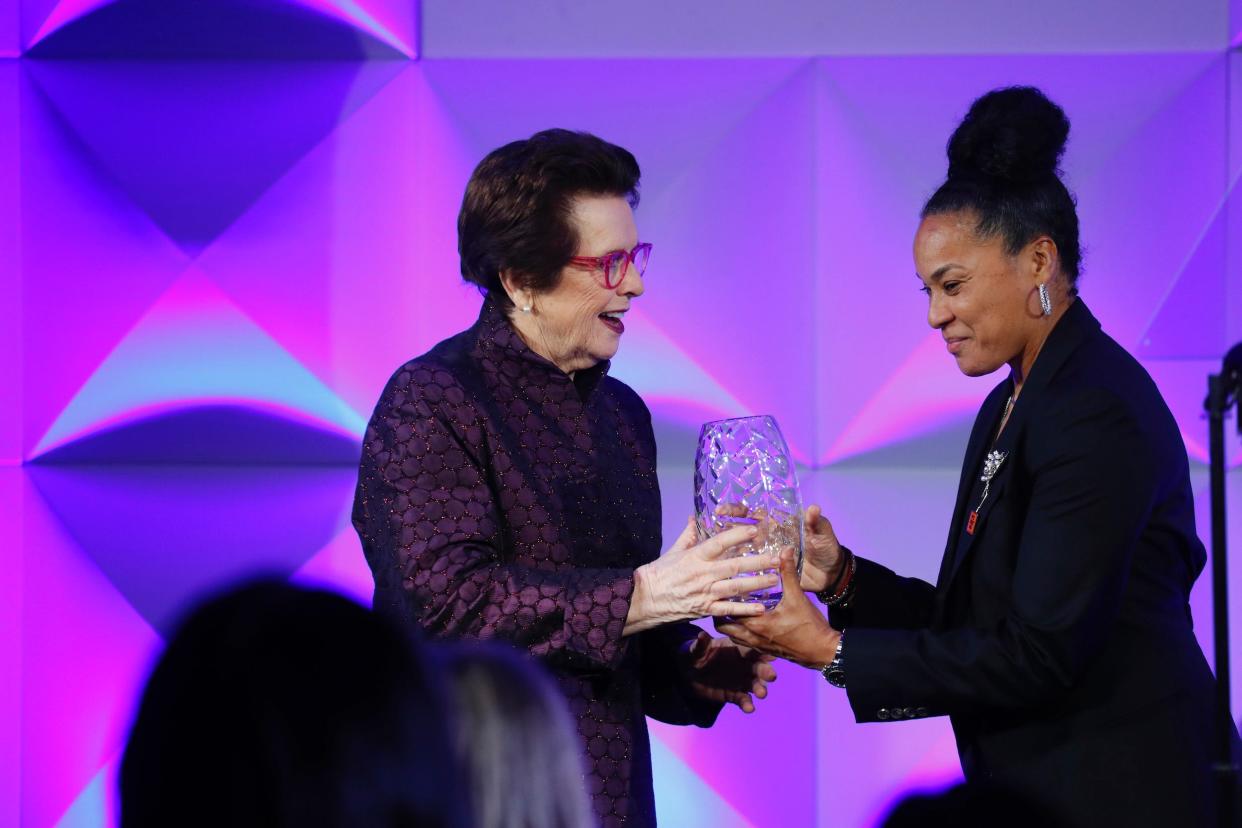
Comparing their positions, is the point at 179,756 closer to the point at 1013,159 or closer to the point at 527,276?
the point at 527,276

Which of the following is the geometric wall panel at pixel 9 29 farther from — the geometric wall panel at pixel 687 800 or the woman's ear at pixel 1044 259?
the woman's ear at pixel 1044 259

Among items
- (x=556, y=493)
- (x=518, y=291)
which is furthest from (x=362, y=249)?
(x=556, y=493)

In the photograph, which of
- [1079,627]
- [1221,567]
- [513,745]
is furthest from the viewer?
[1079,627]

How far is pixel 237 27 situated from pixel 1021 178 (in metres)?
2.33

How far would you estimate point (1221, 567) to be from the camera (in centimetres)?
175

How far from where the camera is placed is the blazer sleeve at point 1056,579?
80.3 inches

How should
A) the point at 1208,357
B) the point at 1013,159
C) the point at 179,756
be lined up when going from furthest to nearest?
the point at 1208,357
the point at 1013,159
the point at 179,756

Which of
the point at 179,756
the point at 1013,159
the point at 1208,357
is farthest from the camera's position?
the point at 1208,357

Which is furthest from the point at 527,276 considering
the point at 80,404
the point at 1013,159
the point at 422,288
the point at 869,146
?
the point at 80,404

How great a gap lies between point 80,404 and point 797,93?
2.12 m

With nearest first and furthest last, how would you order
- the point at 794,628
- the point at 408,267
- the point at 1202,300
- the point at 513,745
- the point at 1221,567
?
the point at 513,745 → the point at 1221,567 → the point at 794,628 → the point at 1202,300 → the point at 408,267

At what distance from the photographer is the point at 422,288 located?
147 inches

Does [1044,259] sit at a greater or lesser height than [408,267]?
lesser

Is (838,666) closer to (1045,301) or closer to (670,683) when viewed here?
(670,683)
